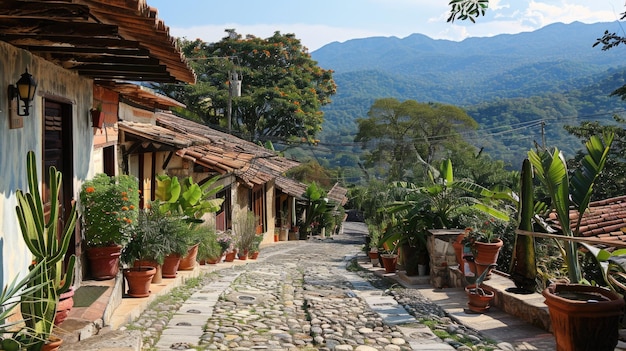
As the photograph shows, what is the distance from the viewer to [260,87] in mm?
31609

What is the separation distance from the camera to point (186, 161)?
13.4 metres

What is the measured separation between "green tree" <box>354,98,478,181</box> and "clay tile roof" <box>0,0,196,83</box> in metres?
36.5

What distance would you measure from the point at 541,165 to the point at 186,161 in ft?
30.1

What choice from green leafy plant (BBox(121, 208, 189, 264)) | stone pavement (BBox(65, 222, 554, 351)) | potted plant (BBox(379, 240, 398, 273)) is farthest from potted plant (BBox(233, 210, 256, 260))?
green leafy plant (BBox(121, 208, 189, 264))

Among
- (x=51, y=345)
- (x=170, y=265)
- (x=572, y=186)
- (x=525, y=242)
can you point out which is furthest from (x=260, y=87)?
(x=51, y=345)

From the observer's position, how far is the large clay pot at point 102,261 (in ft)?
23.3

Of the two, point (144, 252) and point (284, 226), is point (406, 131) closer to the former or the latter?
point (284, 226)

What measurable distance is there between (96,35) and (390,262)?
8.21 meters

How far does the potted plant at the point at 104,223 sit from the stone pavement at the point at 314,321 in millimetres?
888

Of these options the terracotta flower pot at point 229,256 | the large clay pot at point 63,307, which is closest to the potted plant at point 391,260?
the terracotta flower pot at point 229,256

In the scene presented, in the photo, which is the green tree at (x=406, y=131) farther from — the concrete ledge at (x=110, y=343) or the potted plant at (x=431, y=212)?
the concrete ledge at (x=110, y=343)

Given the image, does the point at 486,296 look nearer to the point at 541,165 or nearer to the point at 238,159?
the point at 541,165

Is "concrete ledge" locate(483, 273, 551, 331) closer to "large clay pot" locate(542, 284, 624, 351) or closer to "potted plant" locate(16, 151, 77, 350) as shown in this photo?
"large clay pot" locate(542, 284, 624, 351)

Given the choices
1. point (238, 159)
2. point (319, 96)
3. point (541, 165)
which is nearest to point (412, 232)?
point (541, 165)
